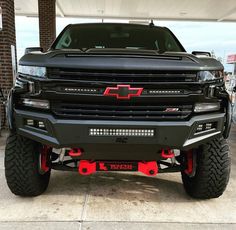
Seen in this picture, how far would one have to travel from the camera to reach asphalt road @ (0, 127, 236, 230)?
9.22ft

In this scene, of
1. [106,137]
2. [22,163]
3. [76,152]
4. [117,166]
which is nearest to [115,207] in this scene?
[117,166]

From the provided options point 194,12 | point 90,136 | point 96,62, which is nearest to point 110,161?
point 90,136

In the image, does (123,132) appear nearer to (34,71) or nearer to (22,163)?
(34,71)

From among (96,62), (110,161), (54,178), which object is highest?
(96,62)

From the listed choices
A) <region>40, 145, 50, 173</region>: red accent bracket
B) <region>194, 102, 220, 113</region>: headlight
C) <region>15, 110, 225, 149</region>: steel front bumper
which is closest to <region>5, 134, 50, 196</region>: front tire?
<region>40, 145, 50, 173</region>: red accent bracket

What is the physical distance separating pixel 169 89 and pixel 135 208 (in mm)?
1268

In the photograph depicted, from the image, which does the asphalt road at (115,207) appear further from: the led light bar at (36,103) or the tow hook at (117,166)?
A: the led light bar at (36,103)

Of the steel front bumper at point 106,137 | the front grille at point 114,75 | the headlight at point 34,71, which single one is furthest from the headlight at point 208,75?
the headlight at point 34,71

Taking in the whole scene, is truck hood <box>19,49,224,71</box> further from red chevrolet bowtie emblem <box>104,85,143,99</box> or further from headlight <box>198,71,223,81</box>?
red chevrolet bowtie emblem <box>104,85,143,99</box>

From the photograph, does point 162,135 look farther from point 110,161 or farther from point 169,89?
point 110,161

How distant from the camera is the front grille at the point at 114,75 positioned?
103 inches

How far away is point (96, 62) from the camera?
2639mm

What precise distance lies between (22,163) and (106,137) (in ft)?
3.21

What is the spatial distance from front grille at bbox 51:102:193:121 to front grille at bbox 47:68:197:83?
22 cm
